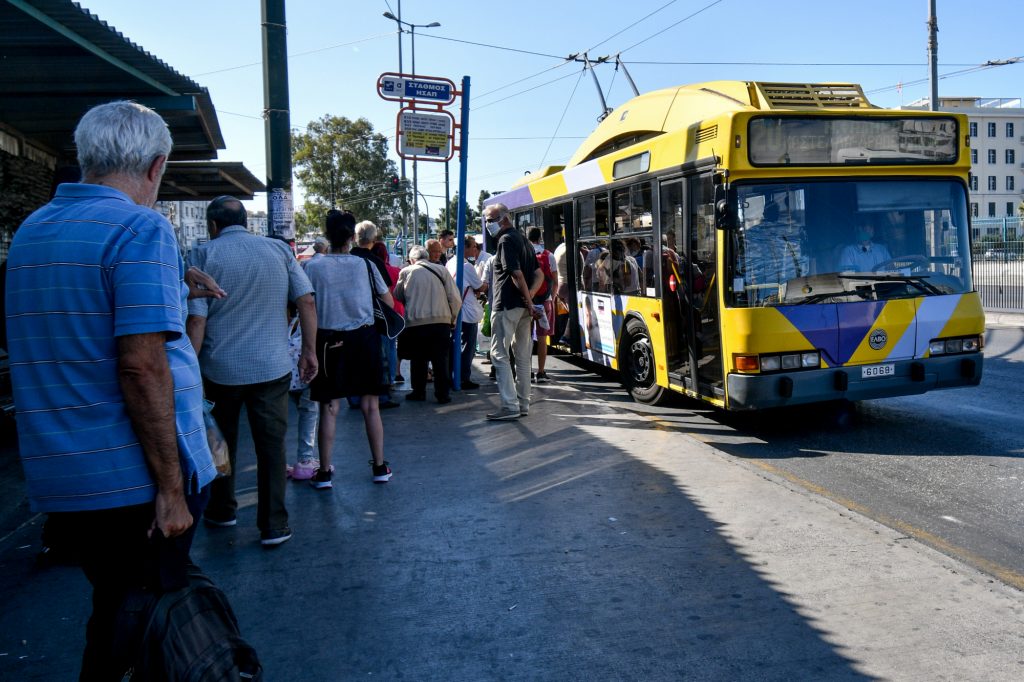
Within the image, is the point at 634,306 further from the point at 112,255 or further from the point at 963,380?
the point at 112,255

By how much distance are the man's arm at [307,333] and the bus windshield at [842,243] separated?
146 inches

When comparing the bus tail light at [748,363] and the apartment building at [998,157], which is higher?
the apartment building at [998,157]

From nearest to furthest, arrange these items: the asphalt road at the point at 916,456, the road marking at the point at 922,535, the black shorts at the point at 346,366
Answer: the road marking at the point at 922,535, the asphalt road at the point at 916,456, the black shorts at the point at 346,366

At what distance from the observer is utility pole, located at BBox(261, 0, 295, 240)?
741 centimetres

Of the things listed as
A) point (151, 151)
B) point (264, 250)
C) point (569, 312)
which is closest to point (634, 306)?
point (569, 312)

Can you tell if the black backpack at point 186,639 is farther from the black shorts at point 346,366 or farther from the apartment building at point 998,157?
the apartment building at point 998,157

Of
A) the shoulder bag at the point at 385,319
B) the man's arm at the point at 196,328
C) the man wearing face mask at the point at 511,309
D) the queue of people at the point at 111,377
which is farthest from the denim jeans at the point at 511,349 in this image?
the queue of people at the point at 111,377

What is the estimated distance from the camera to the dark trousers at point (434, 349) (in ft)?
30.0

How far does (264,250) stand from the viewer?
4.90 meters

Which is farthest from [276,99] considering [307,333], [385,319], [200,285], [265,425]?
[200,285]

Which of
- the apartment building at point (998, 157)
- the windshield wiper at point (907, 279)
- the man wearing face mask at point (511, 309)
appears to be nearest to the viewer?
the windshield wiper at point (907, 279)

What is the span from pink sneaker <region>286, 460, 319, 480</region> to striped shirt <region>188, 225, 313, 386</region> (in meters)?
1.67

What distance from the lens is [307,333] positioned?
511 centimetres

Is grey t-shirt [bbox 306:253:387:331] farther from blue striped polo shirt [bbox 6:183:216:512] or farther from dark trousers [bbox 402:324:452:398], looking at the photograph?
blue striped polo shirt [bbox 6:183:216:512]
